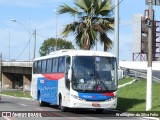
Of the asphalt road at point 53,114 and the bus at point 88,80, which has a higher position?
the bus at point 88,80

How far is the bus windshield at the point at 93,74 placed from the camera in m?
22.4

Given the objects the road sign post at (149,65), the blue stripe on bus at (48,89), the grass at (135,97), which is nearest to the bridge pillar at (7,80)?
the grass at (135,97)

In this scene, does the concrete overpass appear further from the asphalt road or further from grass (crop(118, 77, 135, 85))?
the asphalt road

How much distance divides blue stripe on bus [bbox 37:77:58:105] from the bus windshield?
10.8 ft

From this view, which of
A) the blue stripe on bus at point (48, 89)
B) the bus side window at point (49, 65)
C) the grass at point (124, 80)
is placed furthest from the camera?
the grass at point (124, 80)

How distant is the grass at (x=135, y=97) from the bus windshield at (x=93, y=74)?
2261 mm

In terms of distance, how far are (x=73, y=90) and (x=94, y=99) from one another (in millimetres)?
1140

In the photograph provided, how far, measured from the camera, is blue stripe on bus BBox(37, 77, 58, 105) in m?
25.9

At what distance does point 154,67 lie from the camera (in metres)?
60.3

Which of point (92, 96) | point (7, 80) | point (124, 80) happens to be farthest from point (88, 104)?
point (7, 80)

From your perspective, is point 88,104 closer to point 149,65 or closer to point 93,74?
point 93,74

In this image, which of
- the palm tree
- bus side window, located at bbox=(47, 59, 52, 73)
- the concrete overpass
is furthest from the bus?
the concrete overpass

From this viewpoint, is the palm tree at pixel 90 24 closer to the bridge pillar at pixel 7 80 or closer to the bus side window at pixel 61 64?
the bus side window at pixel 61 64

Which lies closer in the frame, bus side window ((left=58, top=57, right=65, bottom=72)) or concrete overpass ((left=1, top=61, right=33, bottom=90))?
bus side window ((left=58, top=57, right=65, bottom=72))
